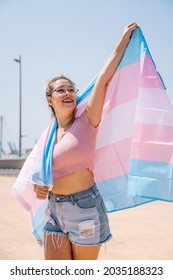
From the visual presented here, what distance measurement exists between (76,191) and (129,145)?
0.76 m

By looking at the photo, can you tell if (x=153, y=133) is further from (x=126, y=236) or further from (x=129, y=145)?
(x=126, y=236)

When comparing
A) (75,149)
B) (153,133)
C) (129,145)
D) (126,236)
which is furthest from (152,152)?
(126,236)

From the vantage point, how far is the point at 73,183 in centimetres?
269

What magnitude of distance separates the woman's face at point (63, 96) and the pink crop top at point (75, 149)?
0.16 metres

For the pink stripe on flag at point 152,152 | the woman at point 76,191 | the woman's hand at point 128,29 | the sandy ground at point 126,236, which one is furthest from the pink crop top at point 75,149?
the sandy ground at point 126,236

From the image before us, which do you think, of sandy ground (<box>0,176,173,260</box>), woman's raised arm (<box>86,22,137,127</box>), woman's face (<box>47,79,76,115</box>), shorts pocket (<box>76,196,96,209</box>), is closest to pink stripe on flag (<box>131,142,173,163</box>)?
woman's raised arm (<box>86,22,137,127</box>)

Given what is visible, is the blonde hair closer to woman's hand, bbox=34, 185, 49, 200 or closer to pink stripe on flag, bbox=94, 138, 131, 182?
pink stripe on flag, bbox=94, 138, 131, 182

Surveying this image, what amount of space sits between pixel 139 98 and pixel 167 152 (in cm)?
54

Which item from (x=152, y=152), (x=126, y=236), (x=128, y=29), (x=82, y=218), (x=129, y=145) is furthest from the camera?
(x=126, y=236)

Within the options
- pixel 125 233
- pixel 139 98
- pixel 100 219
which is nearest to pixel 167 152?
pixel 139 98

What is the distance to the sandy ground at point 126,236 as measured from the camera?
5.03m
